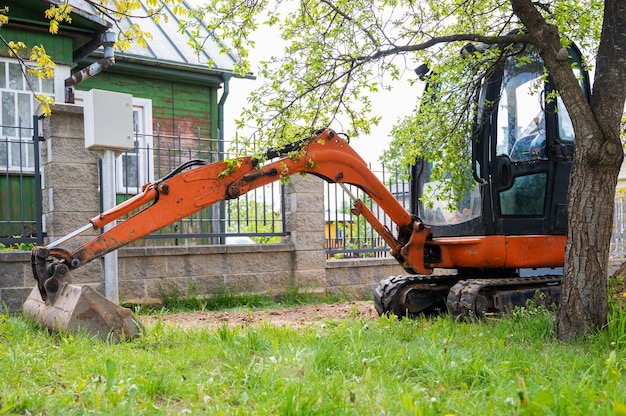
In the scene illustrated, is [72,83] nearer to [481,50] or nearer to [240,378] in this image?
[481,50]

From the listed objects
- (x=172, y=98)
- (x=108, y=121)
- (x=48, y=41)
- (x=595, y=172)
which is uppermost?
(x=48, y=41)

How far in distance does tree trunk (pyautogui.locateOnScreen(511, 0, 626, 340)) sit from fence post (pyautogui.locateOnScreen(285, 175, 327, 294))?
4653mm

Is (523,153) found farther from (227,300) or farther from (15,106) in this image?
(15,106)

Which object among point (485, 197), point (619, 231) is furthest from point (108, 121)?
point (619, 231)

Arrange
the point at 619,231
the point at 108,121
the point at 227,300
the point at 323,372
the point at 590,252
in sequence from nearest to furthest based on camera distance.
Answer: the point at 323,372 → the point at 590,252 → the point at 108,121 → the point at 227,300 → the point at 619,231

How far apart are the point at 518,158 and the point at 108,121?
13.5 feet

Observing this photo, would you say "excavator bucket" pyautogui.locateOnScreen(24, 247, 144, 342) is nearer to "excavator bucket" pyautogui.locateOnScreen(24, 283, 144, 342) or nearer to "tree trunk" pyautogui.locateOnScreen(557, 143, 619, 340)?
"excavator bucket" pyautogui.locateOnScreen(24, 283, 144, 342)

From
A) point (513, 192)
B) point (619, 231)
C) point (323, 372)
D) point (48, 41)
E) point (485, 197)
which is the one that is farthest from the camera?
point (619, 231)

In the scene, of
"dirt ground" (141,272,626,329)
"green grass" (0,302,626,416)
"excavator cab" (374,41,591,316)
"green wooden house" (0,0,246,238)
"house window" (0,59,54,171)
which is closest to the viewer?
"green grass" (0,302,626,416)

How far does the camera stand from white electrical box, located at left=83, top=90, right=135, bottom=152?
6453 millimetres

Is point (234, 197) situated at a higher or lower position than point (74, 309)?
higher

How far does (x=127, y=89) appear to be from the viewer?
12.5 meters

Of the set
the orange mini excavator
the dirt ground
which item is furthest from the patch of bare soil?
the orange mini excavator

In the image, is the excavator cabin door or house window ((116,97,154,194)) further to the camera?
house window ((116,97,154,194))
